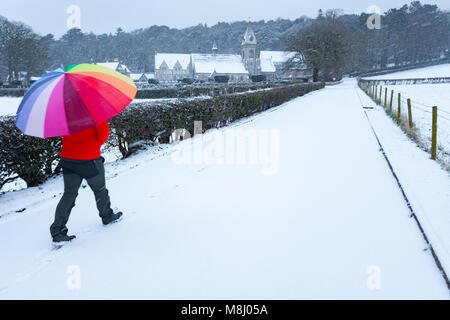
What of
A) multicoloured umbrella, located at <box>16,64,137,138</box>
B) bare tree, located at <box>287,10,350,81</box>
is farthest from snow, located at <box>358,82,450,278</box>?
bare tree, located at <box>287,10,350,81</box>

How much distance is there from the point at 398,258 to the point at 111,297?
9.07ft

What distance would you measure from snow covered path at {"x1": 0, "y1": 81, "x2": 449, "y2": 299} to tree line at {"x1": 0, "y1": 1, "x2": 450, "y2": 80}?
639 inches

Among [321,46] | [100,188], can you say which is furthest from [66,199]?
[321,46]

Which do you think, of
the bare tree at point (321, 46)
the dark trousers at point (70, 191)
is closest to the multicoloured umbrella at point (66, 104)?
the dark trousers at point (70, 191)

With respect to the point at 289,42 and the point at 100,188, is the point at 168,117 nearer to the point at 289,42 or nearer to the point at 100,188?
the point at 100,188

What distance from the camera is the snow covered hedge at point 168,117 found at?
23.6ft

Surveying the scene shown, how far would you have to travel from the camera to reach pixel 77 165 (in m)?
3.35

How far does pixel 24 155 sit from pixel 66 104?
2.76 metres

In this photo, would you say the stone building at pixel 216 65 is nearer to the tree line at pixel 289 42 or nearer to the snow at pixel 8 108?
the tree line at pixel 289 42

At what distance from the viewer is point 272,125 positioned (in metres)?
12.2

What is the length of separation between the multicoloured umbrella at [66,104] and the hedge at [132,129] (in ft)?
7.36

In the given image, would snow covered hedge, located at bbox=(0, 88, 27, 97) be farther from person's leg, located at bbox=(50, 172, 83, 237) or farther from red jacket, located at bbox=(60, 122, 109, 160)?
red jacket, located at bbox=(60, 122, 109, 160)

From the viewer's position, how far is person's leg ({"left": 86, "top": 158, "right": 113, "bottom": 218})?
3561 mm
